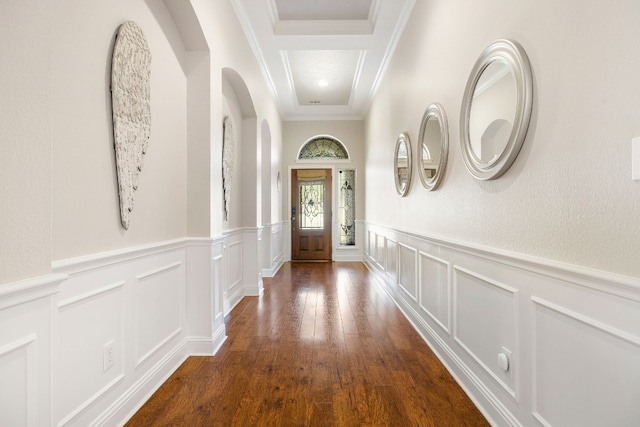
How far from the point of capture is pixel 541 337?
1.39m

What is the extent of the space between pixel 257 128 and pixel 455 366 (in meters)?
3.53

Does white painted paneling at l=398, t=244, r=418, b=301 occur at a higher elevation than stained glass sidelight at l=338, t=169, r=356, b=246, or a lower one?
lower

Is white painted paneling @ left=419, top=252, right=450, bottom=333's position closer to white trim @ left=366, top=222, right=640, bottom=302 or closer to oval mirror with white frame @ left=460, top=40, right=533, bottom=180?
white trim @ left=366, top=222, right=640, bottom=302

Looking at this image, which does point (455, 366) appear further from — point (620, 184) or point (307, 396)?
point (620, 184)

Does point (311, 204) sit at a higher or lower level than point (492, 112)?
lower

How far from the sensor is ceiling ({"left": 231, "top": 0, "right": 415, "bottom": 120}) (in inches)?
137

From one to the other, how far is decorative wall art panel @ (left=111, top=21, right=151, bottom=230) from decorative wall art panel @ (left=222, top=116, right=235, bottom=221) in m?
1.42

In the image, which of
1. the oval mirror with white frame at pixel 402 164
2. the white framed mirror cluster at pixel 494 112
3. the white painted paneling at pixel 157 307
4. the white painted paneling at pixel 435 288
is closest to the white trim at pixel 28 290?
the white painted paneling at pixel 157 307

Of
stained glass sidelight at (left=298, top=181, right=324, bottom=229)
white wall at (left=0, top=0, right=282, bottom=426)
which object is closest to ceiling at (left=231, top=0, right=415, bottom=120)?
white wall at (left=0, top=0, right=282, bottom=426)

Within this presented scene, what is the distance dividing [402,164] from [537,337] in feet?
8.37

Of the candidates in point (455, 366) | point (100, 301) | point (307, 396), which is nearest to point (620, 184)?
point (455, 366)

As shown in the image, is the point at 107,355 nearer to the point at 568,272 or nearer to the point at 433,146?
the point at 568,272

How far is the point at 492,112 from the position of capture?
176 cm

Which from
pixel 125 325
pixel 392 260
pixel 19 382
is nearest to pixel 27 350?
pixel 19 382
